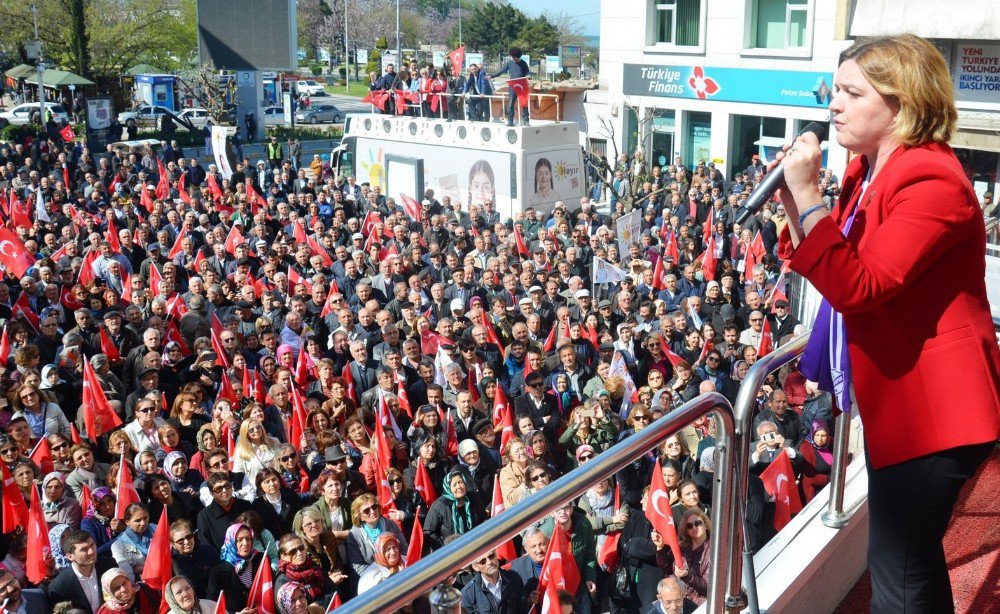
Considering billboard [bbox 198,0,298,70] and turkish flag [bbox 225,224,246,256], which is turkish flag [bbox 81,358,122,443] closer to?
turkish flag [bbox 225,224,246,256]

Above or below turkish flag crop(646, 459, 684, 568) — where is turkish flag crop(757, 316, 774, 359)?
below

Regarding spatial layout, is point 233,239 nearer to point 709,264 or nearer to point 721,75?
point 709,264

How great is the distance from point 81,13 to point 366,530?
1693 inches

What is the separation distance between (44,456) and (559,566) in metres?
4.64

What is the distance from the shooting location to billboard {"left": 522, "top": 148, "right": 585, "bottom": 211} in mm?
20500

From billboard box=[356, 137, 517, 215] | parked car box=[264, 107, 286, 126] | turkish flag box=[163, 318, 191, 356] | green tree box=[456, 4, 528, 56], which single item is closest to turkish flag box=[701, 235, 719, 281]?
turkish flag box=[163, 318, 191, 356]

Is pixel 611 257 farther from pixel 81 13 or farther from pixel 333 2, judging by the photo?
pixel 333 2

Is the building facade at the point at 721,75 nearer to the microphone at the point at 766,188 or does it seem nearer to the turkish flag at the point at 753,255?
the turkish flag at the point at 753,255

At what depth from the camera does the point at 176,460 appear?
7.11 meters

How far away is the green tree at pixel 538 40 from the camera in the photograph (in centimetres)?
6556

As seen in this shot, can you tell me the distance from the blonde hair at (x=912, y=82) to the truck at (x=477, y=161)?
18508 millimetres

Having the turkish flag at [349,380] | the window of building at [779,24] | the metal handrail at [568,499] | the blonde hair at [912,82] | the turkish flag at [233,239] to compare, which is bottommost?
the turkish flag at [349,380]

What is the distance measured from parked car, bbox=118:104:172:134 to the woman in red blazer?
1696 inches

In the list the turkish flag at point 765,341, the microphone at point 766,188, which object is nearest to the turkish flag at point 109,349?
the turkish flag at point 765,341
